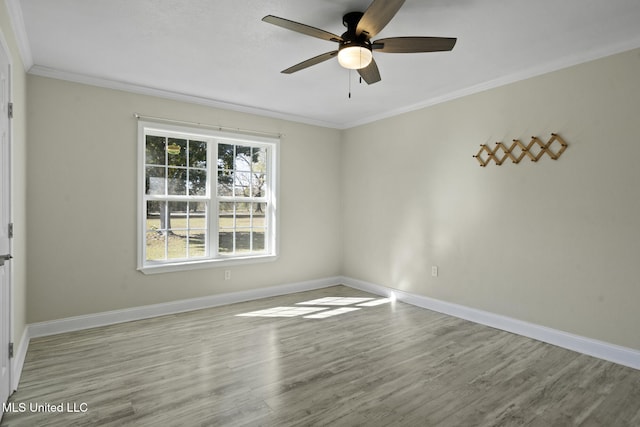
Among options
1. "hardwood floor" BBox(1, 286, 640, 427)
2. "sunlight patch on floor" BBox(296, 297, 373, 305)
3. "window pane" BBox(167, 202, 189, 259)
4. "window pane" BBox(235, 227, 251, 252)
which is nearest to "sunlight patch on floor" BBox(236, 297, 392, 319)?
"sunlight patch on floor" BBox(296, 297, 373, 305)

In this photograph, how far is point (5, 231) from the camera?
230cm

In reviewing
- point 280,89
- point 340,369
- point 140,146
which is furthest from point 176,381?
point 280,89

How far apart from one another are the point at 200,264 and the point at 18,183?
202cm

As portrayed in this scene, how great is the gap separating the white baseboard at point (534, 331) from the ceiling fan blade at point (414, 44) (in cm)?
275

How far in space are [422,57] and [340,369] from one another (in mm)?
2761

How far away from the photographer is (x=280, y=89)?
4.07 metres

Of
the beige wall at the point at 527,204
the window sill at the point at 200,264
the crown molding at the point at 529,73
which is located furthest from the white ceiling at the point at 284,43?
the window sill at the point at 200,264

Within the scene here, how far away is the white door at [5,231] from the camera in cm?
218

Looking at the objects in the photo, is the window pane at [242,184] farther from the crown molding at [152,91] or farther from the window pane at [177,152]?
the crown molding at [152,91]

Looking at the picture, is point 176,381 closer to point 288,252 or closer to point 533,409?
point 533,409

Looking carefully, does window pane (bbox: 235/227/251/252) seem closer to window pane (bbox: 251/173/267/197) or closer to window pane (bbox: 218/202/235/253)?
window pane (bbox: 218/202/235/253)

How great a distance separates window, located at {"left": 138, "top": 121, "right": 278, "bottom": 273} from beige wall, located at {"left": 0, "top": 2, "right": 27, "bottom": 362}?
1036 mm

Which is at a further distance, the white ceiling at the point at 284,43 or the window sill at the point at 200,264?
the window sill at the point at 200,264

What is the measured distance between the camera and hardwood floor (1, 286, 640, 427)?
2.19 meters
